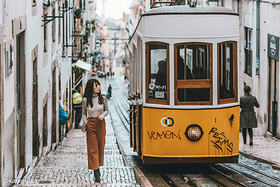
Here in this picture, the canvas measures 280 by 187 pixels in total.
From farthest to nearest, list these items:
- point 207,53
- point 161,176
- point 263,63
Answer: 1. point 263,63
2. point 161,176
3. point 207,53

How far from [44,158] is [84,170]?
291cm

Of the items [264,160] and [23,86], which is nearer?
[23,86]

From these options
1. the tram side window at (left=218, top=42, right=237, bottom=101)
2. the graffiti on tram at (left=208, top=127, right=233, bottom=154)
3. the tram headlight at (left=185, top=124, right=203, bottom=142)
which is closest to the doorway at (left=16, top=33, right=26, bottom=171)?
the tram headlight at (left=185, top=124, right=203, bottom=142)

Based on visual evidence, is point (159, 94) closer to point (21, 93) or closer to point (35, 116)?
point (21, 93)

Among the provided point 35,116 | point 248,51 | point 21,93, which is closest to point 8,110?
point 21,93

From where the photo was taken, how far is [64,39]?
22297mm

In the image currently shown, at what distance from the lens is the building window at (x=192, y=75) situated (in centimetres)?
888

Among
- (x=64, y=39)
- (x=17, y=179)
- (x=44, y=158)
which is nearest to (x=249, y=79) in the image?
(x=64, y=39)

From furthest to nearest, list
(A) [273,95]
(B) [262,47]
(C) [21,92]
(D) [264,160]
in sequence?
(B) [262,47], (A) [273,95], (D) [264,160], (C) [21,92]

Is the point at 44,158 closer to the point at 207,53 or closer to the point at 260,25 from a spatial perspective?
the point at 207,53

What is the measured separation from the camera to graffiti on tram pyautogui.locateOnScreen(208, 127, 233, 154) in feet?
29.6

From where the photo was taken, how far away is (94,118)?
27.8ft

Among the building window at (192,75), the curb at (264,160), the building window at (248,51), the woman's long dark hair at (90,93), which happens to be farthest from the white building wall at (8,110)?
the building window at (248,51)

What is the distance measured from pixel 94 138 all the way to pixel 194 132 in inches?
64.2
